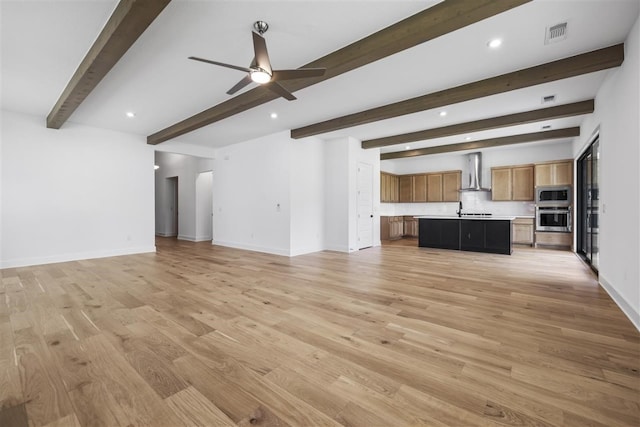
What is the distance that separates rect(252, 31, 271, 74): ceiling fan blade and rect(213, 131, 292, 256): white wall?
3601 mm

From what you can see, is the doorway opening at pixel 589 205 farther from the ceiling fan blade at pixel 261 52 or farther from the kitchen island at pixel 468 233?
the ceiling fan blade at pixel 261 52

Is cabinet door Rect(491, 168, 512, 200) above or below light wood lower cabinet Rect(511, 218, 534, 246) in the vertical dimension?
above

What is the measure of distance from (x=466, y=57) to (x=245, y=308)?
12.4 feet

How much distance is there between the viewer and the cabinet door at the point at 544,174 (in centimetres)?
725

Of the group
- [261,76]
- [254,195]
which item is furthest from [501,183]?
[261,76]

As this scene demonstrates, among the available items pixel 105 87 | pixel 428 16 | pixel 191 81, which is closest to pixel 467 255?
pixel 428 16

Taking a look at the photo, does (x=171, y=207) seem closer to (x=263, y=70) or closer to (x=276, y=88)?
(x=276, y=88)

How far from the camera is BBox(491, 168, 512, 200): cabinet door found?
8039 mm

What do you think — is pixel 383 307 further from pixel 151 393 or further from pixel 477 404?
pixel 151 393

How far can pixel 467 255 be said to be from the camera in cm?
618

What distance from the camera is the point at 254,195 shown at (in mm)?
7082

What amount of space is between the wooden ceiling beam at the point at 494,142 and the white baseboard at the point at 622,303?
3.90 meters

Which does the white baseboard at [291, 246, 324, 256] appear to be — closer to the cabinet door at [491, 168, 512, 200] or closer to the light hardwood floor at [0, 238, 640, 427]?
the light hardwood floor at [0, 238, 640, 427]

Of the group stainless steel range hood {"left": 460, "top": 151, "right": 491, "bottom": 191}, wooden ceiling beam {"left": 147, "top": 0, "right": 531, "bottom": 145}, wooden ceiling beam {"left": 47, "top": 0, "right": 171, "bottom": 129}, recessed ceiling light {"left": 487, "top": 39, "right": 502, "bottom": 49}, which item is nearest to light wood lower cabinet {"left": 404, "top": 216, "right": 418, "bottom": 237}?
stainless steel range hood {"left": 460, "top": 151, "right": 491, "bottom": 191}
